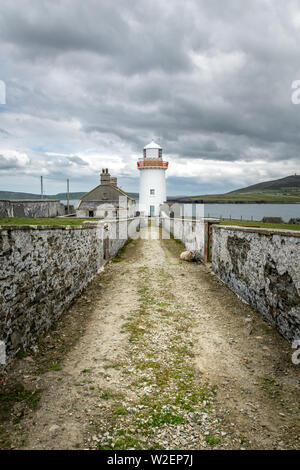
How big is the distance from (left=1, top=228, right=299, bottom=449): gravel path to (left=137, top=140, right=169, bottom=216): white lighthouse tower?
36.5 meters

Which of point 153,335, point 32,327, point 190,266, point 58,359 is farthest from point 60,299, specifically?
point 190,266

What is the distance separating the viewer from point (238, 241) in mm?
8312

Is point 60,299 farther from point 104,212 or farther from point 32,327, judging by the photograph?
point 104,212

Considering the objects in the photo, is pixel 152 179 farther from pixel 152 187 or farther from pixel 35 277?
pixel 35 277

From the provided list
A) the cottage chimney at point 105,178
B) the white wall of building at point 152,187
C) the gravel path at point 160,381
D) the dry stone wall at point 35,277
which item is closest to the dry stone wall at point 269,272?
the gravel path at point 160,381

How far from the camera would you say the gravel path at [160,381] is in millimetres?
3100

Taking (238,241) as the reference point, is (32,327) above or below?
below

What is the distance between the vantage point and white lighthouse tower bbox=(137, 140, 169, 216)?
42375mm

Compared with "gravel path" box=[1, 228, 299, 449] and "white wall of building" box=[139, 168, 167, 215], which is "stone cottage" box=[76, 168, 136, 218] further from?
"gravel path" box=[1, 228, 299, 449]

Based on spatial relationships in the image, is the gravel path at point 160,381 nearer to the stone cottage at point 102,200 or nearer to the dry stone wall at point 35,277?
the dry stone wall at point 35,277
